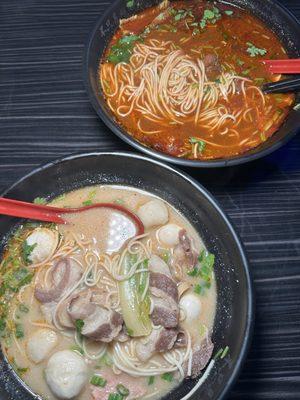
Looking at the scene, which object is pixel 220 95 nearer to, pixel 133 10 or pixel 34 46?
pixel 133 10

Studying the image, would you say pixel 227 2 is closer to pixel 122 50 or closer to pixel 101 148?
pixel 122 50

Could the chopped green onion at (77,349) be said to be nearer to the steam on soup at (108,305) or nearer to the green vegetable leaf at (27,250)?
the steam on soup at (108,305)

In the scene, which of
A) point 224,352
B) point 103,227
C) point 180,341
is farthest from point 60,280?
point 224,352

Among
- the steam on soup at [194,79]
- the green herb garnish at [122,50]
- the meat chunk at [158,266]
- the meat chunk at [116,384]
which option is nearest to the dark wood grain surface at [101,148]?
the steam on soup at [194,79]

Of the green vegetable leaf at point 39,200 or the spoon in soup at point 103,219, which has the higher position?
the green vegetable leaf at point 39,200

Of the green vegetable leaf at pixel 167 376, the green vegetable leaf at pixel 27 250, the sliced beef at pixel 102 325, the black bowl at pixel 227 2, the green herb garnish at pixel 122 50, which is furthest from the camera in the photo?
the green herb garnish at pixel 122 50
